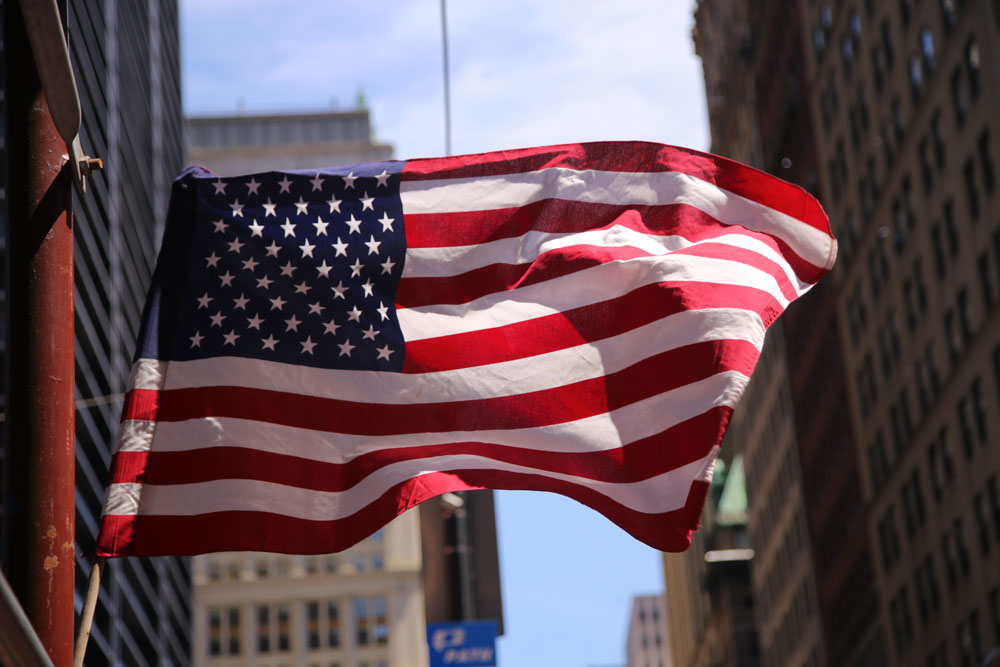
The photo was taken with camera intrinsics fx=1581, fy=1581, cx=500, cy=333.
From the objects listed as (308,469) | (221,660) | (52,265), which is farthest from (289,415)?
(221,660)

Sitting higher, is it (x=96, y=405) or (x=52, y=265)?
(x=96, y=405)

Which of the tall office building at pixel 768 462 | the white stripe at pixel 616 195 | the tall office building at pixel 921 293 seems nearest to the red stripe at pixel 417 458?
the white stripe at pixel 616 195

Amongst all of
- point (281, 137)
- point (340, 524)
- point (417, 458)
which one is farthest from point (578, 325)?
point (281, 137)

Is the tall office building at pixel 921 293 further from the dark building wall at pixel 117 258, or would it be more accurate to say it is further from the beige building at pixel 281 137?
the beige building at pixel 281 137

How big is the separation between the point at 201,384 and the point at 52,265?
1.83 m

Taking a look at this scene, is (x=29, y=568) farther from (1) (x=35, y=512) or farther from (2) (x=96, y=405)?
(2) (x=96, y=405)

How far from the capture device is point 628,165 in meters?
9.79

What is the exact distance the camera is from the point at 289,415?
8938 mm

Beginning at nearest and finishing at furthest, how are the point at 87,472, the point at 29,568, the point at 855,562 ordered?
1. the point at 29,568
2. the point at 87,472
3. the point at 855,562

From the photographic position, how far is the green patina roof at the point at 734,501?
437 ft

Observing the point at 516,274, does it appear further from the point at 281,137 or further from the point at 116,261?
the point at 281,137

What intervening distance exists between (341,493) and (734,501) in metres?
128

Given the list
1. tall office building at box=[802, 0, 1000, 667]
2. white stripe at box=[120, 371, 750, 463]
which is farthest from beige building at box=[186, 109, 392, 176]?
white stripe at box=[120, 371, 750, 463]

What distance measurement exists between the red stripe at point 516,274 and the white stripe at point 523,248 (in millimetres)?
34
